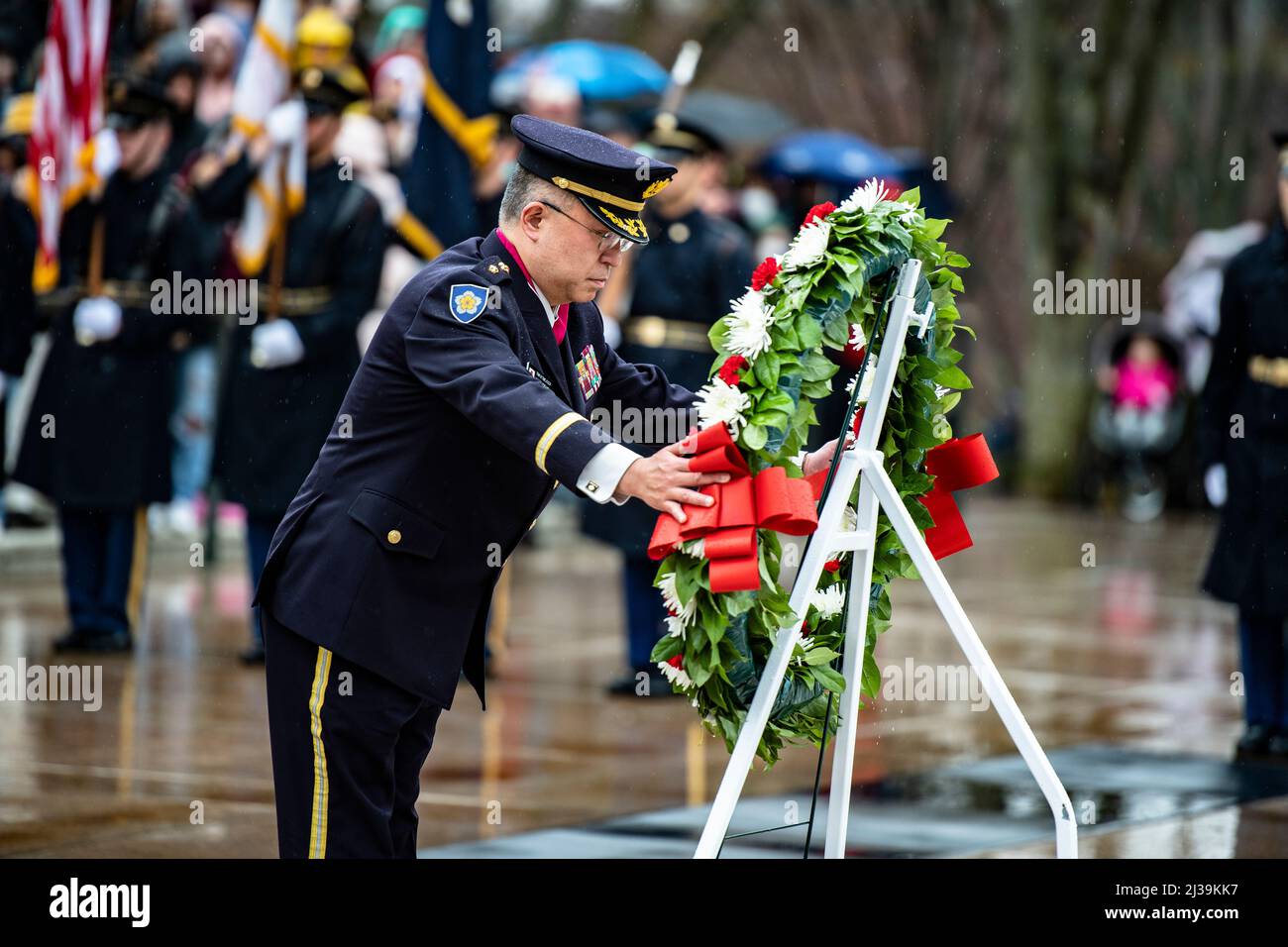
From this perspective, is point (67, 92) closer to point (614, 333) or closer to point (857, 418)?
point (614, 333)

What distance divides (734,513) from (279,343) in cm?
531

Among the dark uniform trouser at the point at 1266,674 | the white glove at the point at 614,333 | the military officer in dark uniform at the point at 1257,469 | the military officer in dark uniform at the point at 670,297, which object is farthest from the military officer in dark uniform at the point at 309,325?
the dark uniform trouser at the point at 1266,674

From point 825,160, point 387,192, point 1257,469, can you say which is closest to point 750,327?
point 1257,469

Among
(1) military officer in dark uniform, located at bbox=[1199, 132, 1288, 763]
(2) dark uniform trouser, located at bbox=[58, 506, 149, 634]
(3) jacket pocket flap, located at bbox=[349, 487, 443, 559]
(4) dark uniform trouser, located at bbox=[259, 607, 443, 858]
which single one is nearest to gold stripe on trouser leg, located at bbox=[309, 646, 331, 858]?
(4) dark uniform trouser, located at bbox=[259, 607, 443, 858]

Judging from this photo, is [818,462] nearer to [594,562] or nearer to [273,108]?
[273,108]

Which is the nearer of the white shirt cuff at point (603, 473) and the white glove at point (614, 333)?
the white shirt cuff at point (603, 473)

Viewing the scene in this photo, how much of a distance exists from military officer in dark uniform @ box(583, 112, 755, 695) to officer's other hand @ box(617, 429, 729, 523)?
492cm

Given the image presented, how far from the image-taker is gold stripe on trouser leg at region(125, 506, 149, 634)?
9.37 metres

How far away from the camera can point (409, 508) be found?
13.2 feet

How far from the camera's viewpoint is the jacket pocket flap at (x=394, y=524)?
13.2ft

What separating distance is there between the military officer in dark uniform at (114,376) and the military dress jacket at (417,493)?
5.41 metres

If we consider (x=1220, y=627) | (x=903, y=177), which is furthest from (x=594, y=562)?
(x=903, y=177)

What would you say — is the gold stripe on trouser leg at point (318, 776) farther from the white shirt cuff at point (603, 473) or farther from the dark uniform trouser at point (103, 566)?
the dark uniform trouser at point (103, 566)

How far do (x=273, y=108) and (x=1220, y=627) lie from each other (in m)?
5.84
